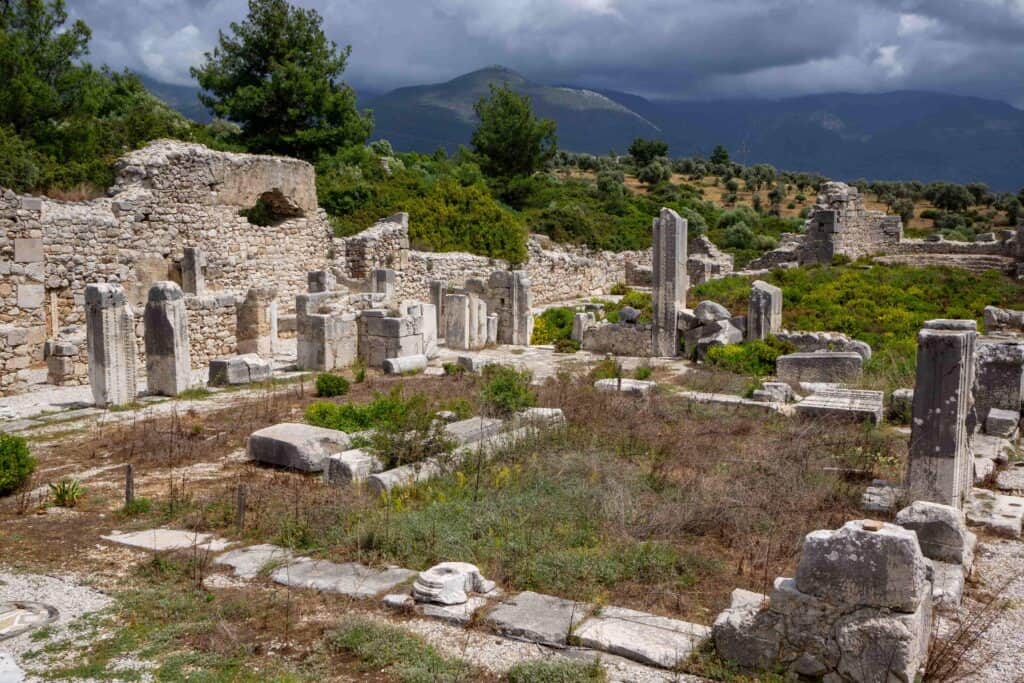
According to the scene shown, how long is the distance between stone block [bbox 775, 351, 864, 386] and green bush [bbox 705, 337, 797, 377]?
556mm

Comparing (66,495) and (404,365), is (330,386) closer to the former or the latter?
(404,365)

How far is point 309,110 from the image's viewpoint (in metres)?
32.5

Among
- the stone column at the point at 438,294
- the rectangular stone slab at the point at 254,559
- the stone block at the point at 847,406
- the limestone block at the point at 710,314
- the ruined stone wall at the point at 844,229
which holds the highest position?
the ruined stone wall at the point at 844,229

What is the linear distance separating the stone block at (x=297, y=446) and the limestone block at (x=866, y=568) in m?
5.66

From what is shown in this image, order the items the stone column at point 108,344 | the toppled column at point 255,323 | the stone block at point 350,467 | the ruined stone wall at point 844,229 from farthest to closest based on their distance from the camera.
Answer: the ruined stone wall at point 844,229 → the toppled column at point 255,323 → the stone column at point 108,344 → the stone block at point 350,467

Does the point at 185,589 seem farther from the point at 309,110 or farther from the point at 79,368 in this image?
the point at 309,110

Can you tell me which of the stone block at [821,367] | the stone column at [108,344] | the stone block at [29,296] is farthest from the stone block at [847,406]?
the stone block at [29,296]

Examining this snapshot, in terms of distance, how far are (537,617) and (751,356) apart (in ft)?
37.3

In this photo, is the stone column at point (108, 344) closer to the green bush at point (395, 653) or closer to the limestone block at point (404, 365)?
the limestone block at point (404, 365)

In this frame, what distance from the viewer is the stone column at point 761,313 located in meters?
17.7

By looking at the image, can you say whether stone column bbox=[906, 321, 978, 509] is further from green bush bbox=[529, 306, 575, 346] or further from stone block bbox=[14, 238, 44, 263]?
stone block bbox=[14, 238, 44, 263]

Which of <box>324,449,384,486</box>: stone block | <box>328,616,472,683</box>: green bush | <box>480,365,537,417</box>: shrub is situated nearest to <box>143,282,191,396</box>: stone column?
<box>480,365,537,417</box>: shrub

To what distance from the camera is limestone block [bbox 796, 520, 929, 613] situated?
4777 millimetres

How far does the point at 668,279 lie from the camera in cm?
1802
